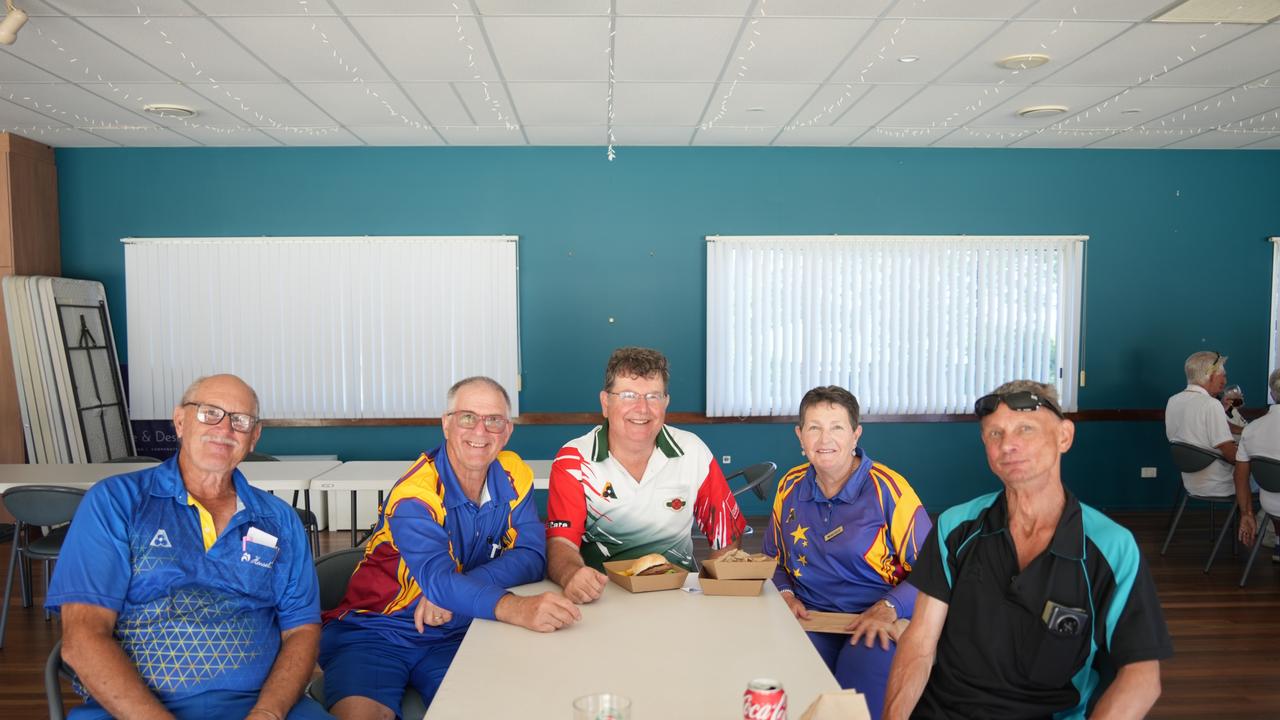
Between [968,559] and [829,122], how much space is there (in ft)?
16.0

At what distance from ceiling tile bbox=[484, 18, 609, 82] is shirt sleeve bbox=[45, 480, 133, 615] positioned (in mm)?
3054

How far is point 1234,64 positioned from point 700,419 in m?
4.43

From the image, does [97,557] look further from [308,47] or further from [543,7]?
[308,47]

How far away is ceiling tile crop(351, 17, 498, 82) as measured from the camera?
4.23m

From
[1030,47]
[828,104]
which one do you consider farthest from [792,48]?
[1030,47]

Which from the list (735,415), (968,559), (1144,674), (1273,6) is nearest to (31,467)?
(735,415)

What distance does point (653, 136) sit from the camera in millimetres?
6676

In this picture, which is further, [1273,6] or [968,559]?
[1273,6]

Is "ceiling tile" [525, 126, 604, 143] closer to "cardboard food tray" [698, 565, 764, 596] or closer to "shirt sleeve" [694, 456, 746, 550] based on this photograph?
"shirt sleeve" [694, 456, 746, 550]

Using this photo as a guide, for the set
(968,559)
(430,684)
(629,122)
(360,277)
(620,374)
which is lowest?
(430,684)

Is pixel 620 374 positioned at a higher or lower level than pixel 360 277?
lower

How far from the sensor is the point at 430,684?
93.2 inches

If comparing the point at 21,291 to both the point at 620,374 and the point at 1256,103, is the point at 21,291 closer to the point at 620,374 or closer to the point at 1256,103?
the point at 620,374

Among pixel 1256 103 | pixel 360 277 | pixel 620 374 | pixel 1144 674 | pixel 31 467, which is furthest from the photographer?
pixel 360 277
